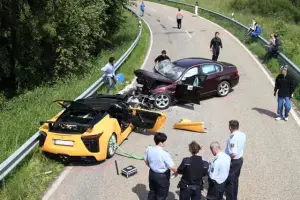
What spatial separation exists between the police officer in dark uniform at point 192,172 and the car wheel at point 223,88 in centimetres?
840

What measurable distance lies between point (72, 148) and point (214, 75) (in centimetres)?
726

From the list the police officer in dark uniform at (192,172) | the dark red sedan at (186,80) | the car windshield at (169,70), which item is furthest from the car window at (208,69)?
the police officer in dark uniform at (192,172)

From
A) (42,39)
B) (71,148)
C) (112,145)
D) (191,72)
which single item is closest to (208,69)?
(191,72)

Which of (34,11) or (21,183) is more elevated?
(34,11)

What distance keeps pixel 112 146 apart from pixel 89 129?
3.05ft

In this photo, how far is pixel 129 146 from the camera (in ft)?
35.9

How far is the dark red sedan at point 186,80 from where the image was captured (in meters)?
13.7

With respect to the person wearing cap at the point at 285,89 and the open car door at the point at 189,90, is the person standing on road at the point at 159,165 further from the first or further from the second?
the person wearing cap at the point at 285,89

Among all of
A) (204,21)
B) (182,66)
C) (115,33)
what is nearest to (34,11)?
(182,66)

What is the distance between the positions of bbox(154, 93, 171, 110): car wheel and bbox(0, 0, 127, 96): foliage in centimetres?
753

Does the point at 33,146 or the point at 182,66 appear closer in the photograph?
the point at 33,146

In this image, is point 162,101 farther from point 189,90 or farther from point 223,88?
point 223,88

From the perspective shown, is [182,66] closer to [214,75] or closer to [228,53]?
[214,75]

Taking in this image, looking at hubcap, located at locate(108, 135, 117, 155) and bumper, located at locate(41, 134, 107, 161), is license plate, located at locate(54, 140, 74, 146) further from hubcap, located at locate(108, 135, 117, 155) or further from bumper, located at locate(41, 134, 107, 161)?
hubcap, located at locate(108, 135, 117, 155)
